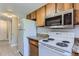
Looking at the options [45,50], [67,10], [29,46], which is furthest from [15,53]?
[67,10]

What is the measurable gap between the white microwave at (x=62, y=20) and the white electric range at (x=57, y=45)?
10 cm

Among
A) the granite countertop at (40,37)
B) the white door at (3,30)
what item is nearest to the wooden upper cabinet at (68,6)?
the granite countertop at (40,37)

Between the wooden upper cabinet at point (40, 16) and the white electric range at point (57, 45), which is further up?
the wooden upper cabinet at point (40, 16)

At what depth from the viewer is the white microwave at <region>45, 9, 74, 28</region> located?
1532mm

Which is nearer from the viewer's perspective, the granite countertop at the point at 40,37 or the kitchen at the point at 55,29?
the kitchen at the point at 55,29

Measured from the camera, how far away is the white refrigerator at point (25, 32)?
1691 millimetres

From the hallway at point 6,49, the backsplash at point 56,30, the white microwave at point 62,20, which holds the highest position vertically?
the white microwave at point 62,20

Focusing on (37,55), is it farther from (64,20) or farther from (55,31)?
(64,20)

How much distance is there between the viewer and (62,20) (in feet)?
5.28

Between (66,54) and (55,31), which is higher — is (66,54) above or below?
below

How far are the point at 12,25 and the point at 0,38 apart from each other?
0.67 feet

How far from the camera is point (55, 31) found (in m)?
1.70

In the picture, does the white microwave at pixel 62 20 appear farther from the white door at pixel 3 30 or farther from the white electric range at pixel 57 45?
the white door at pixel 3 30

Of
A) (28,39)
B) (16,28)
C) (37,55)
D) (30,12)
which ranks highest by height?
(30,12)
